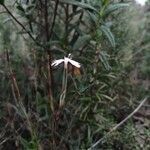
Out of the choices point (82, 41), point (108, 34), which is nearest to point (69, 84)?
point (82, 41)

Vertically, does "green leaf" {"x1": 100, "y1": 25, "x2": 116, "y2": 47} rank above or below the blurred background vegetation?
above

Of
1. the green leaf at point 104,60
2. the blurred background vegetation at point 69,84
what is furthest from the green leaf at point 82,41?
the green leaf at point 104,60

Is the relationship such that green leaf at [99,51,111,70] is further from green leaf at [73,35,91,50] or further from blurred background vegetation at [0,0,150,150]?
green leaf at [73,35,91,50]

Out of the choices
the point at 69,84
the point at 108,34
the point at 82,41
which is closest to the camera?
the point at 108,34

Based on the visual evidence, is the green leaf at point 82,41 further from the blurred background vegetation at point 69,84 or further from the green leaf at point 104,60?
the green leaf at point 104,60

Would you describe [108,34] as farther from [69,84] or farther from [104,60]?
[69,84]

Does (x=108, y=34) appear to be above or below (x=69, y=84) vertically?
above

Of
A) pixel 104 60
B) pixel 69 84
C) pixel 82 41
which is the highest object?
pixel 82 41

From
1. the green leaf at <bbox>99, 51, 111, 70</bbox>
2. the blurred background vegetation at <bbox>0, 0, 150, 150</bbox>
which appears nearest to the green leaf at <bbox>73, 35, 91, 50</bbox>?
the blurred background vegetation at <bbox>0, 0, 150, 150</bbox>
